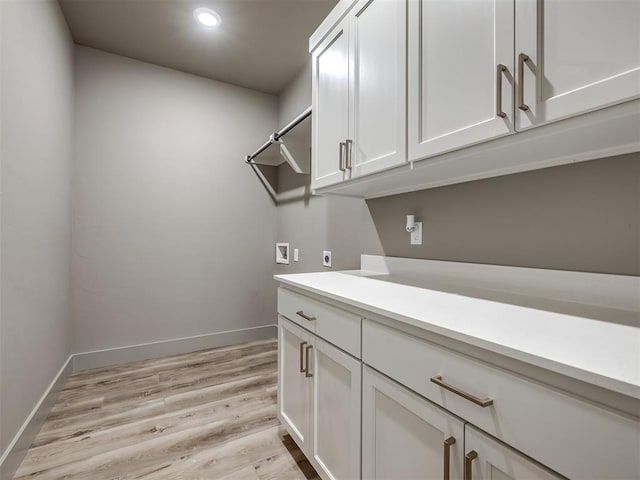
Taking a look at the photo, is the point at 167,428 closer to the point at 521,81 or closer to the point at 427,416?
the point at 427,416

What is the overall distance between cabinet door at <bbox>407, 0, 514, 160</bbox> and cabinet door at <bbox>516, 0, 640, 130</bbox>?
1.6 inches

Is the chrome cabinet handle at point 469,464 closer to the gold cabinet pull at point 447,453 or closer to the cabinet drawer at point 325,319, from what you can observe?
the gold cabinet pull at point 447,453

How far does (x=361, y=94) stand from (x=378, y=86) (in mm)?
120

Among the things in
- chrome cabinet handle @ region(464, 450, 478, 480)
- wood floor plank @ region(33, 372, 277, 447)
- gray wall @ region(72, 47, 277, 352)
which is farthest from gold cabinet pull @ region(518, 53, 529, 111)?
gray wall @ region(72, 47, 277, 352)

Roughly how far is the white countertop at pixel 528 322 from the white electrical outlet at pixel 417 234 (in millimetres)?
315

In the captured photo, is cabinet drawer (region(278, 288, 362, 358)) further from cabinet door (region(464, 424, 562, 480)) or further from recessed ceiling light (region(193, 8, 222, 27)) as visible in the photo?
recessed ceiling light (region(193, 8, 222, 27))

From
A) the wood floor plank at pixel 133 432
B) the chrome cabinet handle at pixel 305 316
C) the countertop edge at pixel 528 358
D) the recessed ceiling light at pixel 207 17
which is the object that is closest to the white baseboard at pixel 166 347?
the wood floor plank at pixel 133 432

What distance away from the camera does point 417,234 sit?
1500 mm

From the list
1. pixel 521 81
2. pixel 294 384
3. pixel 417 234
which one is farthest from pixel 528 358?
pixel 294 384

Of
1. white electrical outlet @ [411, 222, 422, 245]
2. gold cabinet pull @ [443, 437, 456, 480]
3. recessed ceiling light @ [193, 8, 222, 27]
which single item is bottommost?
gold cabinet pull @ [443, 437, 456, 480]

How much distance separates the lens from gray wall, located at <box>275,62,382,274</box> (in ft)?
6.31

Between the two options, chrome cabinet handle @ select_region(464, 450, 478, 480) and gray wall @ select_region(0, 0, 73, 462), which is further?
gray wall @ select_region(0, 0, 73, 462)

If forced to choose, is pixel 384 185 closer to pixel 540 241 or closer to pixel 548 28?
pixel 540 241

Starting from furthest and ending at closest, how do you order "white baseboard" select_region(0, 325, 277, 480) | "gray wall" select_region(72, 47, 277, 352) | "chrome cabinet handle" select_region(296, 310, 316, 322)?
1. "gray wall" select_region(72, 47, 277, 352)
2. "white baseboard" select_region(0, 325, 277, 480)
3. "chrome cabinet handle" select_region(296, 310, 316, 322)
